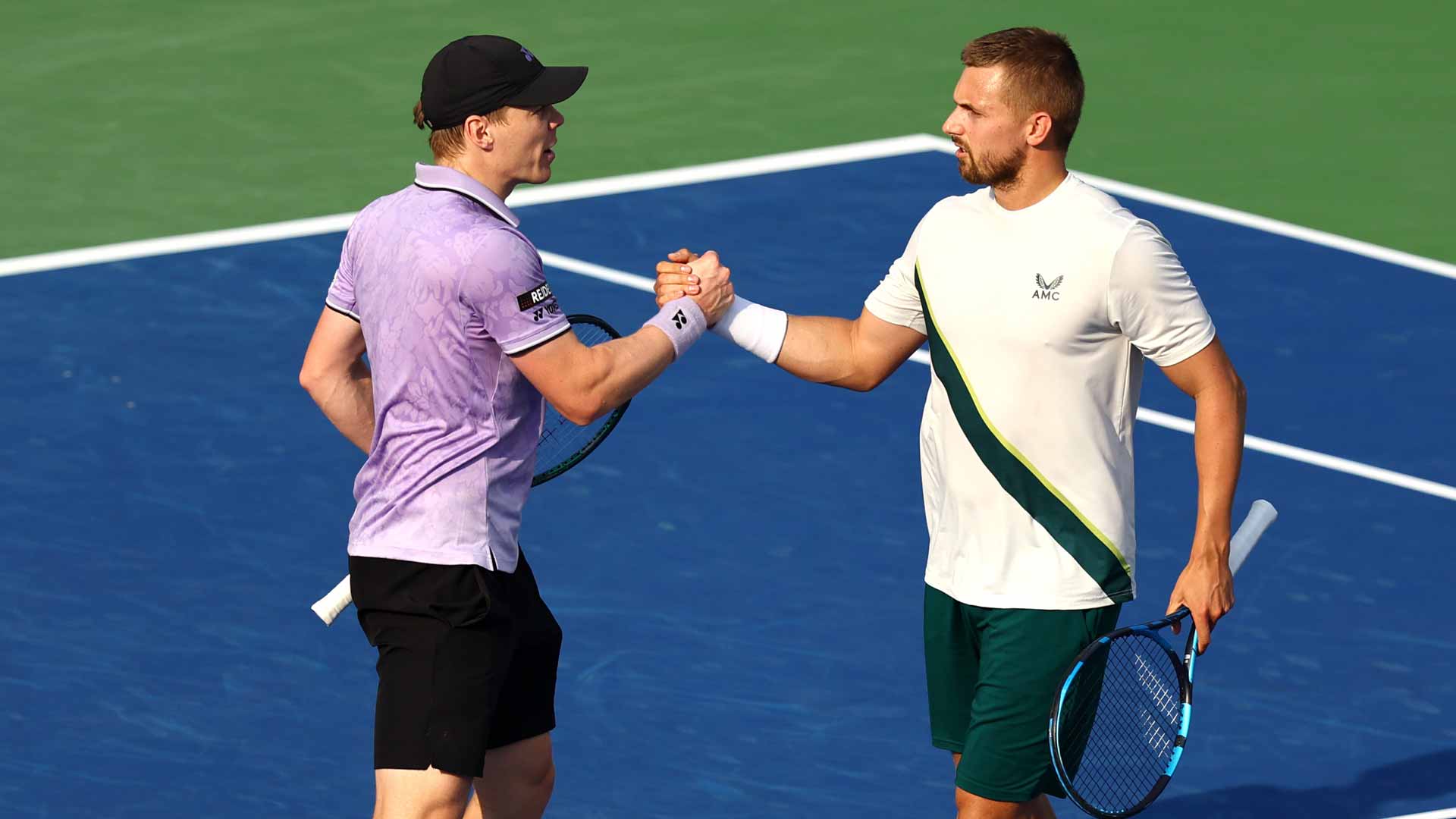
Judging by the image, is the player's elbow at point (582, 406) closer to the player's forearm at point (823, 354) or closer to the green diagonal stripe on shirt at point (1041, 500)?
the green diagonal stripe on shirt at point (1041, 500)

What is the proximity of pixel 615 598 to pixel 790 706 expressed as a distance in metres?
0.99

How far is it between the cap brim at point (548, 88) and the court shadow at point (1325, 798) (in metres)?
3.11

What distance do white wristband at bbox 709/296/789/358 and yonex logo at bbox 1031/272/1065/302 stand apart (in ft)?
3.31

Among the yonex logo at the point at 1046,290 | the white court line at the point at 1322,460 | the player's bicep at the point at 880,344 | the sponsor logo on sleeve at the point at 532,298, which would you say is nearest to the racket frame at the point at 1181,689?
the yonex logo at the point at 1046,290

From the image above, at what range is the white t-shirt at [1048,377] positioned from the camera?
6199 millimetres

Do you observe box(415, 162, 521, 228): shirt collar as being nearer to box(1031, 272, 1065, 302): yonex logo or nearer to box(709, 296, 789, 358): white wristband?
box(709, 296, 789, 358): white wristband

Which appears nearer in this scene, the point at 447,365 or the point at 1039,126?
the point at 447,365

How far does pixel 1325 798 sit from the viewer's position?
7.80m

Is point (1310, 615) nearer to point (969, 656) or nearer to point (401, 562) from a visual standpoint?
point (969, 656)

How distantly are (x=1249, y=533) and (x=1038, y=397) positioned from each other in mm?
728

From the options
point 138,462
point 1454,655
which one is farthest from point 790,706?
point 138,462

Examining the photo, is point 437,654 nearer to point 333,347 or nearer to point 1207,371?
point 333,347

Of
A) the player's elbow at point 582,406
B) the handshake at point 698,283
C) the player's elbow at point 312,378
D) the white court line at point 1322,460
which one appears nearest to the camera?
the player's elbow at point 582,406

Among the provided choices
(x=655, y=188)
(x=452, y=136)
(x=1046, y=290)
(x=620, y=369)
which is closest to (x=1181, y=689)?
(x=1046, y=290)
